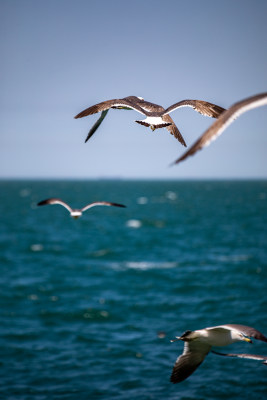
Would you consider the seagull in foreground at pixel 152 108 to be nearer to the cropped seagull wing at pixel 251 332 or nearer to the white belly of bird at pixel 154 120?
the white belly of bird at pixel 154 120

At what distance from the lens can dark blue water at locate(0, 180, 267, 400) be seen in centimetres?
2405

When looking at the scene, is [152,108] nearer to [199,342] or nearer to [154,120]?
[154,120]

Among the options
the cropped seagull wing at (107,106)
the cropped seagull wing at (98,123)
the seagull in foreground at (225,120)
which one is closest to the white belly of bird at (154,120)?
the cropped seagull wing at (107,106)

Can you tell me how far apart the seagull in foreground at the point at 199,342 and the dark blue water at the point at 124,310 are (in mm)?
12022

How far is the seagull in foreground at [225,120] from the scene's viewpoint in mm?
5387

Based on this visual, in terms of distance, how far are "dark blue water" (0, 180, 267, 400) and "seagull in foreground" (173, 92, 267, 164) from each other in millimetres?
19828

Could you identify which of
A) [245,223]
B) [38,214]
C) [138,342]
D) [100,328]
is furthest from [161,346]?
[38,214]

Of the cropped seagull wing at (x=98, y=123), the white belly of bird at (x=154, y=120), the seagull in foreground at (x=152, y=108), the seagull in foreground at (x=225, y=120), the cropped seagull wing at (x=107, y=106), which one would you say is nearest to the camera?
the seagull in foreground at (x=225, y=120)

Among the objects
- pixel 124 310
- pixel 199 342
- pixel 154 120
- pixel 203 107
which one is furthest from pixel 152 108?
pixel 124 310

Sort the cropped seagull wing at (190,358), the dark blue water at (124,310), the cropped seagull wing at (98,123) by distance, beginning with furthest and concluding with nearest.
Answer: the dark blue water at (124,310), the cropped seagull wing at (190,358), the cropped seagull wing at (98,123)

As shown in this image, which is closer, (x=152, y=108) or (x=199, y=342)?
(x=152, y=108)

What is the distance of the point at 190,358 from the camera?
11.8m

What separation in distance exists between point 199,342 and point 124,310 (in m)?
27.3

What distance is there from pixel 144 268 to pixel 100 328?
73.3 ft
